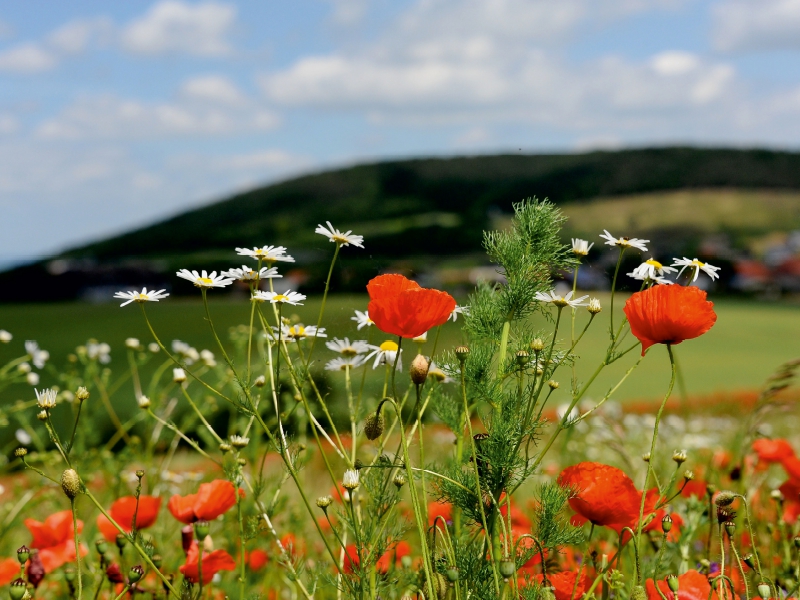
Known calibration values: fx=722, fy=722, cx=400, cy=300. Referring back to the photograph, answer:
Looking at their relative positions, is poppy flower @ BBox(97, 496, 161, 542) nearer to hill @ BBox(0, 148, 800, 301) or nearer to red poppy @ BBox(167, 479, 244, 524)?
red poppy @ BBox(167, 479, 244, 524)

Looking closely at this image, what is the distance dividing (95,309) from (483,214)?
727 inches

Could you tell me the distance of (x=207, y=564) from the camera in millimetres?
1384

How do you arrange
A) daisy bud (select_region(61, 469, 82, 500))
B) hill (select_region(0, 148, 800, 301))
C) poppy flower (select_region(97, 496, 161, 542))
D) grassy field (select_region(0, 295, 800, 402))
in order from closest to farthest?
daisy bud (select_region(61, 469, 82, 500)) < poppy flower (select_region(97, 496, 161, 542)) < grassy field (select_region(0, 295, 800, 402)) < hill (select_region(0, 148, 800, 301))

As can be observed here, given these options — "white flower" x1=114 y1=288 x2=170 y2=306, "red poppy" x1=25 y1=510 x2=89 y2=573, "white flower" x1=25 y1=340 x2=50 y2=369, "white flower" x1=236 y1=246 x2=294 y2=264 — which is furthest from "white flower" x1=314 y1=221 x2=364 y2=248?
"white flower" x1=25 y1=340 x2=50 y2=369

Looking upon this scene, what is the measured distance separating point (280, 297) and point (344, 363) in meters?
0.24

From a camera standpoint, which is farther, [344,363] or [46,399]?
[344,363]

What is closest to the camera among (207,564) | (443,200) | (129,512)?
(207,564)

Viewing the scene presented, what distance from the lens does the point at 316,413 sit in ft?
6.71

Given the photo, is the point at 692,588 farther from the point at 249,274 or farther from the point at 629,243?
the point at 249,274

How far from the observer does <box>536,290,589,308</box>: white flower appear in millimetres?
1183

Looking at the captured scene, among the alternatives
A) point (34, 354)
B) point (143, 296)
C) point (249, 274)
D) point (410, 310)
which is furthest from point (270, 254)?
point (34, 354)

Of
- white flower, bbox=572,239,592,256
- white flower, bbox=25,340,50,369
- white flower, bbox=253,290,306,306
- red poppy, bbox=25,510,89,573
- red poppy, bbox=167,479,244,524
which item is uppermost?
white flower, bbox=572,239,592,256

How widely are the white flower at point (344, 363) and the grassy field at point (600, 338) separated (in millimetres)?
7321

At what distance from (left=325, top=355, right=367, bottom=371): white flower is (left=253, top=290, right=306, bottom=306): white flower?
0.17 meters
